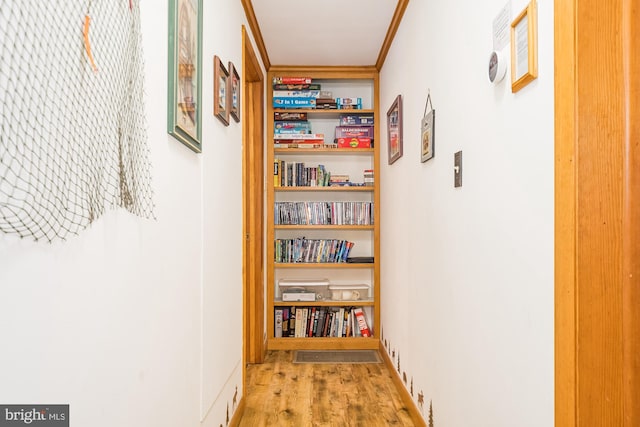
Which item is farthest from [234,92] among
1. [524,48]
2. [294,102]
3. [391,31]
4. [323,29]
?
[524,48]

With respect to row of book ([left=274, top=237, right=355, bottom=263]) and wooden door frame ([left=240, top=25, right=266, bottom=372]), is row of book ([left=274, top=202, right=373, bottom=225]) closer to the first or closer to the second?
row of book ([left=274, top=237, right=355, bottom=263])

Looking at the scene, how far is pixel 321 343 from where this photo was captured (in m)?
3.64

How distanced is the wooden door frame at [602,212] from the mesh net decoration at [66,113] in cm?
98

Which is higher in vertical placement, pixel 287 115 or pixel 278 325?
pixel 287 115

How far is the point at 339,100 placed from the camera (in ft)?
12.4

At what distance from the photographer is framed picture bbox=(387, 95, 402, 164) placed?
2.78 meters

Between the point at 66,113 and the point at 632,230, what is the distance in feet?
3.62

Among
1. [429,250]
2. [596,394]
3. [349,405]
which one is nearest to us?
[596,394]

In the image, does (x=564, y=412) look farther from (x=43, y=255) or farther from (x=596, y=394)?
(x=43, y=255)

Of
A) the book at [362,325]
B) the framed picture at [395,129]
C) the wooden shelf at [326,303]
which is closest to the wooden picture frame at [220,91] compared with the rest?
the framed picture at [395,129]

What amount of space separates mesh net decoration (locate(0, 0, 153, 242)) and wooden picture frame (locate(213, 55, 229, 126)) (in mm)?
856

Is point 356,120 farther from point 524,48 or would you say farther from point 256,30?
point 524,48

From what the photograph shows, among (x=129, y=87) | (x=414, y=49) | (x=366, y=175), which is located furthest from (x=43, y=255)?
(x=366, y=175)

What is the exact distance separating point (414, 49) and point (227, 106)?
3.55 ft
